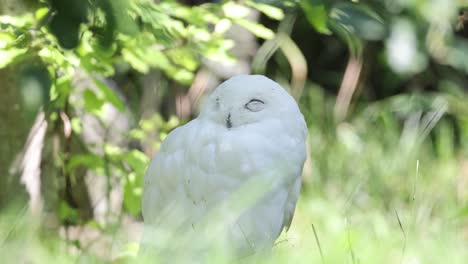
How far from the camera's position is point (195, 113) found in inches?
120

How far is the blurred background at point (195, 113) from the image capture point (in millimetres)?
1585

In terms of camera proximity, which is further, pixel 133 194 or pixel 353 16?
pixel 133 194

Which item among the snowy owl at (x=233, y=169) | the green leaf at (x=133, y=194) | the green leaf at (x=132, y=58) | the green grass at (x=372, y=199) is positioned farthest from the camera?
the green leaf at (x=133, y=194)

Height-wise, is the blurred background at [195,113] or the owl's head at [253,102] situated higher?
the owl's head at [253,102]

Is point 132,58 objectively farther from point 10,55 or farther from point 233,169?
point 233,169

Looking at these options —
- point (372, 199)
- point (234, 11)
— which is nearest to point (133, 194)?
point (234, 11)

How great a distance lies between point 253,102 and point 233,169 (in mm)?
126

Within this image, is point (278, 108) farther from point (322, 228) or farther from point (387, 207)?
point (387, 207)

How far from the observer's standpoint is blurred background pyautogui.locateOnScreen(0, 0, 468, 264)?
1.59 meters

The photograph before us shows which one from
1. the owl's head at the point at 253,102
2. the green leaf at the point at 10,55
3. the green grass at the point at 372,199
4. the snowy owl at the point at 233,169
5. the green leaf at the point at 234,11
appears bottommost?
the green grass at the point at 372,199

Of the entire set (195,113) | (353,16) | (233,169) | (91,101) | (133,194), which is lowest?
(195,113)

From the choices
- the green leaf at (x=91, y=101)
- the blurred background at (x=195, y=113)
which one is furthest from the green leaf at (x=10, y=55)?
the green leaf at (x=91, y=101)

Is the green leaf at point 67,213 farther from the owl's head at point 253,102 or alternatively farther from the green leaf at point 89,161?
the owl's head at point 253,102

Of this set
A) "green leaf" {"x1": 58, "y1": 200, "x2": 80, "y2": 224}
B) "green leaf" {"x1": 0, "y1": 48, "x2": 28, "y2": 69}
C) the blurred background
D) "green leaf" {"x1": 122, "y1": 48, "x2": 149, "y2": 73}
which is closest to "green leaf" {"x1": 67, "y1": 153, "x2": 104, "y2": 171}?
the blurred background
